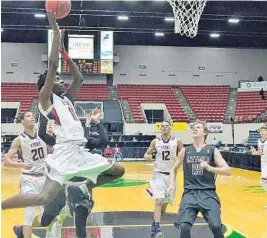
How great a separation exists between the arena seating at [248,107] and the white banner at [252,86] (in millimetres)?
307

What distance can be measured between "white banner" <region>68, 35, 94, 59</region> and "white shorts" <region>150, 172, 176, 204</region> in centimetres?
2056

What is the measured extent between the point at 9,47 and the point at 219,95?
14.4m

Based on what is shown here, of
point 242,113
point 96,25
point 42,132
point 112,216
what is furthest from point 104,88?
point 42,132

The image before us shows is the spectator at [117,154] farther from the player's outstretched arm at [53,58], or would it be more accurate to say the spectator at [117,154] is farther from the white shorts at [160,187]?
the player's outstretched arm at [53,58]

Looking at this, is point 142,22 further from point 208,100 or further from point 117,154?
point 117,154

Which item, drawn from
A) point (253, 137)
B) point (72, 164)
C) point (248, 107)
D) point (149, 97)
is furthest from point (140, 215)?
point (248, 107)

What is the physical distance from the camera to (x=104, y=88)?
99.6 feet

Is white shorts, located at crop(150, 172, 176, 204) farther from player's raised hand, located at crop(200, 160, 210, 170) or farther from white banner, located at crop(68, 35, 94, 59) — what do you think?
white banner, located at crop(68, 35, 94, 59)

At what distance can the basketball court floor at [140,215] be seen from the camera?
6501 millimetres

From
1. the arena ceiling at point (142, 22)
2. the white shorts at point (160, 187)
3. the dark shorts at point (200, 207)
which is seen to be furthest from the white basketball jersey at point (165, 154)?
the arena ceiling at point (142, 22)

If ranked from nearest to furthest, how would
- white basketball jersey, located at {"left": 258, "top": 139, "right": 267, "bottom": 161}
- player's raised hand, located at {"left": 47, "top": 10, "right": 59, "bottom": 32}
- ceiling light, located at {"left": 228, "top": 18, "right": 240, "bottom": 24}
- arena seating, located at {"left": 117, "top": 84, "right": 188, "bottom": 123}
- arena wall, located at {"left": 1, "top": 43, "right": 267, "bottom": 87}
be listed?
player's raised hand, located at {"left": 47, "top": 10, "right": 59, "bottom": 32}
white basketball jersey, located at {"left": 258, "top": 139, "right": 267, "bottom": 161}
ceiling light, located at {"left": 228, "top": 18, "right": 240, "bottom": 24}
arena seating, located at {"left": 117, "top": 84, "right": 188, "bottom": 123}
arena wall, located at {"left": 1, "top": 43, "right": 267, "bottom": 87}

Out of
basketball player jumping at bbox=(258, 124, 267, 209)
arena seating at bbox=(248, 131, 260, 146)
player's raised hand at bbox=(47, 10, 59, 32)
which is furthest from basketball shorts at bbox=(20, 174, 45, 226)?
arena seating at bbox=(248, 131, 260, 146)

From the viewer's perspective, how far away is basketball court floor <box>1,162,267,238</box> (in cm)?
650

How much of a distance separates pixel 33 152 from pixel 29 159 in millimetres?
93
